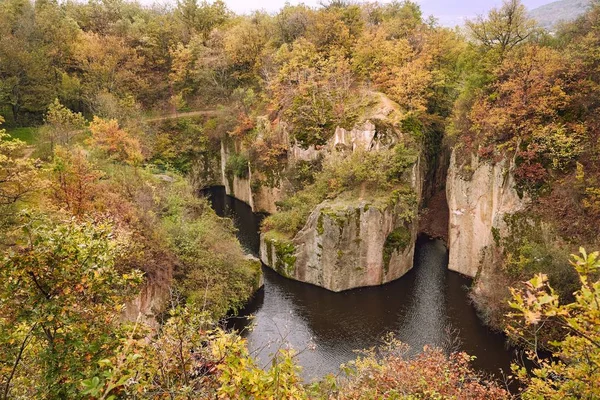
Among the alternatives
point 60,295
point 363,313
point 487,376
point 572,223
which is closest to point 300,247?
point 363,313

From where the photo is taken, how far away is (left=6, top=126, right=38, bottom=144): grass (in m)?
31.6

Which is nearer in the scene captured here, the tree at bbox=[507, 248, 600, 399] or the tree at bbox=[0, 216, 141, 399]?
the tree at bbox=[507, 248, 600, 399]

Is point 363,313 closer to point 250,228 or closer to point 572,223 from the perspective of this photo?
point 572,223

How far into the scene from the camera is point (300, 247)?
2520 cm

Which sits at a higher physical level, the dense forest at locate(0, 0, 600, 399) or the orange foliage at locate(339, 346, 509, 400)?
the dense forest at locate(0, 0, 600, 399)

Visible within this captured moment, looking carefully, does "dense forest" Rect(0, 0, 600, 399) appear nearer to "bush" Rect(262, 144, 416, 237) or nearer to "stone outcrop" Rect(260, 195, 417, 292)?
"bush" Rect(262, 144, 416, 237)

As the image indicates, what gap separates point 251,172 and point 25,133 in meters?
18.1

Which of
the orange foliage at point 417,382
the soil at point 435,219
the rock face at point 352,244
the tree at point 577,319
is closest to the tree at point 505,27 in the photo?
the rock face at point 352,244

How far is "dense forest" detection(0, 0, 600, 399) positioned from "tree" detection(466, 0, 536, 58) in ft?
0.38

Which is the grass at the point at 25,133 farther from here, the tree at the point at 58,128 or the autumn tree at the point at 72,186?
the autumn tree at the point at 72,186

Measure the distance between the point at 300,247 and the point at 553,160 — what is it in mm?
14346

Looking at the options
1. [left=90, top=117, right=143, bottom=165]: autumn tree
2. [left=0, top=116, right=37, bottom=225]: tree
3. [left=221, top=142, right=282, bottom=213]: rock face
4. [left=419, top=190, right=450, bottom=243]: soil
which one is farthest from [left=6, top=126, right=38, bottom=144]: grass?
[left=419, top=190, right=450, bottom=243]: soil

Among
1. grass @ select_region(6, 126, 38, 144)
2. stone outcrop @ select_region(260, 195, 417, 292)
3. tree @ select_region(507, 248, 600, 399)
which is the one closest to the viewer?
tree @ select_region(507, 248, 600, 399)

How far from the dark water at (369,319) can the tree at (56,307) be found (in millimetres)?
11953
